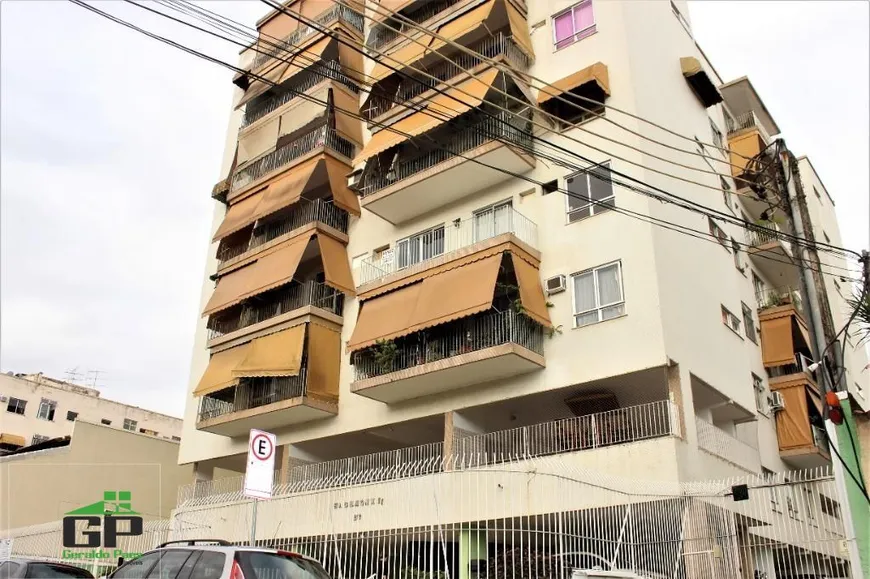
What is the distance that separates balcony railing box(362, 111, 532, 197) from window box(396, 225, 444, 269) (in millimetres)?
1870

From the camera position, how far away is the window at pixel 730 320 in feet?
73.6

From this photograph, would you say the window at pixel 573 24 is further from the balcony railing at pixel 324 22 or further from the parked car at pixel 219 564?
the parked car at pixel 219 564

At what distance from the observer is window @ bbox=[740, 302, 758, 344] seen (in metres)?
24.3

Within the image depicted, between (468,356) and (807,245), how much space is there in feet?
29.3

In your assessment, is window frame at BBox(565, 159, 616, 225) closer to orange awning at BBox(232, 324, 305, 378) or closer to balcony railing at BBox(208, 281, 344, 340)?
balcony railing at BBox(208, 281, 344, 340)

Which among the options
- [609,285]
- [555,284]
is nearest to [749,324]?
[609,285]

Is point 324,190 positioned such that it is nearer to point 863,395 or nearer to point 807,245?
point 807,245

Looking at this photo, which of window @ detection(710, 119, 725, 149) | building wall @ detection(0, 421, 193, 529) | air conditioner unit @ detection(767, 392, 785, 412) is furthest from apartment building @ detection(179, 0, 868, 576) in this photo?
building wall @ detection(0, 421, 193, 529)

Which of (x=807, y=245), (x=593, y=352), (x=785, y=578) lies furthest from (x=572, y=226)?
(x=785, y=578)

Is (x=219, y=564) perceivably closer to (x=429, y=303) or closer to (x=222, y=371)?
(x=429, y=303)

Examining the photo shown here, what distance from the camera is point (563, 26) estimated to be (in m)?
23.5

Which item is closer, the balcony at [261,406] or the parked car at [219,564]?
the parked car at [219,564]

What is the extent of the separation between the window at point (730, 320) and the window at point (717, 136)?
671 centimetres

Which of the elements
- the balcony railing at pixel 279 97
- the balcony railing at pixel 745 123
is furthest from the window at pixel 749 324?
the balcony railing at pixel 279 97
